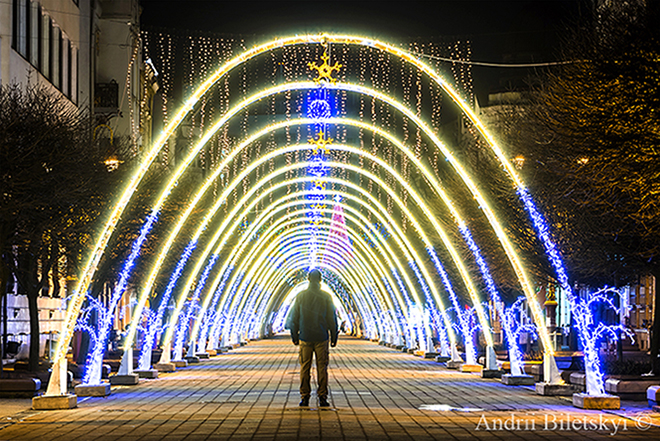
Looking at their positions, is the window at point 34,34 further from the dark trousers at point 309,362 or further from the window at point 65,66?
the dark trousers at point 309,362

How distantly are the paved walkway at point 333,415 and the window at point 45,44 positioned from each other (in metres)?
17.3

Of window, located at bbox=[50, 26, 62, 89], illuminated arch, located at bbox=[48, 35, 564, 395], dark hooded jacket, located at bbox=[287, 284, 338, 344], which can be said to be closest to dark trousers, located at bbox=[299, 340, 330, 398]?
dark hooded jacket, located at bbox=[287, 284, 338, 344]

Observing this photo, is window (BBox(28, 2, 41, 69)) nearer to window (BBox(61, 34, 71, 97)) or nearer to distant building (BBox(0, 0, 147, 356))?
distant building (BBox(0, 0, 147, 356))

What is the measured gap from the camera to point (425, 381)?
25.5 metres

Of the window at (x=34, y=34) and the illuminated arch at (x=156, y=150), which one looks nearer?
the illuminated arch at (x=156, y=150)

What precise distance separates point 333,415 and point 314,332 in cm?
179

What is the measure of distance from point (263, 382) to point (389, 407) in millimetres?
7910

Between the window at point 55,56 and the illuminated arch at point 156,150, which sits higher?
the window at point 55,56

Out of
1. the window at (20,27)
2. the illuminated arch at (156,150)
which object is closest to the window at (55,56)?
the window at (20,27)

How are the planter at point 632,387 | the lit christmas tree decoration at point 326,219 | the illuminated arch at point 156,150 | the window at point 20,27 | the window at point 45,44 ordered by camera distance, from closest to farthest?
the illuminated arch at point 156,150 → the planter at point 632,387 → the lit christmas tree decoration at point 326,219 → the window at point 20,27 → the window at point 45,44
